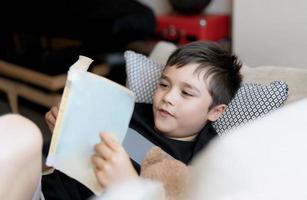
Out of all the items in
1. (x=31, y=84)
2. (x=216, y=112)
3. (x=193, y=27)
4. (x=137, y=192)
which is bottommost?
(x=31, y=84)

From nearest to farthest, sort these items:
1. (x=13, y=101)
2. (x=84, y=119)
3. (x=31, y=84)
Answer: (x=84, y=119) → (x=31, y=84) → (x=13, y=101)

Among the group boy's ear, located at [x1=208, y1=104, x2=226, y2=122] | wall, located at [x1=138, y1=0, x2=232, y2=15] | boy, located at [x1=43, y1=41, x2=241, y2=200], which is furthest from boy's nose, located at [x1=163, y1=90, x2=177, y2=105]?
wall, located at [x1=138, y1=0, x2=232, y2=15]

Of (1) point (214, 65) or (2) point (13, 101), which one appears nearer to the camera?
(1) point (214, 65)

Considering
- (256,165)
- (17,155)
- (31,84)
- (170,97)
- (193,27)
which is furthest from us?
(31,84)

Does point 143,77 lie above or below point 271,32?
above

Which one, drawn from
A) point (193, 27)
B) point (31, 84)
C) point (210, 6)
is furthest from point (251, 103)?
point (31, 84)

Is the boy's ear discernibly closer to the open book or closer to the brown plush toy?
the brown plush toy

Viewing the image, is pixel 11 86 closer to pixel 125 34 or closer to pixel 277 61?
pixel 125 34

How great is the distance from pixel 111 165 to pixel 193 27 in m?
1.73

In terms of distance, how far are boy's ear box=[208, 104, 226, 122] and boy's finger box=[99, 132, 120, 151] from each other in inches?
18.3

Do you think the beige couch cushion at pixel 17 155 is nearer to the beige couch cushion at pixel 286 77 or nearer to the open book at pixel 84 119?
the open book at pixel 84 119

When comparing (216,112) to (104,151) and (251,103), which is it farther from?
(104,151)

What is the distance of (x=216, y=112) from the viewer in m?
1.22

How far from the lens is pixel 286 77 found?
53.1 inches
